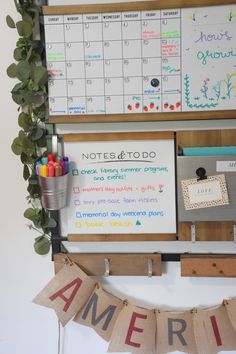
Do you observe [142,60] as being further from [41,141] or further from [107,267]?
[107,267]

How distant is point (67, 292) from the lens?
1172 mm

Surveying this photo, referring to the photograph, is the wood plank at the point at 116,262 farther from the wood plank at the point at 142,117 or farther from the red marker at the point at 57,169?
the wood plank at the point at 142,117

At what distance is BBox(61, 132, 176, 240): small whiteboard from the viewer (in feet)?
3.67

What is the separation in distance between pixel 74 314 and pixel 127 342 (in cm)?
20

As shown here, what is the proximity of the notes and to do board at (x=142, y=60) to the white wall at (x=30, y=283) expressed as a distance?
0.29 ft

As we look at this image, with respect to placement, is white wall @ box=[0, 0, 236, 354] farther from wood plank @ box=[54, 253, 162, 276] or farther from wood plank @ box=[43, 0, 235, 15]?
wood plank @ box=[43, 0, 235, 15]

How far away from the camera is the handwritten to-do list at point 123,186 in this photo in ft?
3.68

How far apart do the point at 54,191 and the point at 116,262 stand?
0.33 meters

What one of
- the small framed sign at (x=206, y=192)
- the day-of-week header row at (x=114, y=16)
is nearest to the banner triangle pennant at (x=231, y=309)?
the small framed sign at (x=206, y=192)

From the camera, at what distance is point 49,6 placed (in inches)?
42.2

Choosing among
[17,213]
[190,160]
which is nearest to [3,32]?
[17,213]

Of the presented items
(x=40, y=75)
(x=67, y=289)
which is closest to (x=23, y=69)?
(x=40, y=75)

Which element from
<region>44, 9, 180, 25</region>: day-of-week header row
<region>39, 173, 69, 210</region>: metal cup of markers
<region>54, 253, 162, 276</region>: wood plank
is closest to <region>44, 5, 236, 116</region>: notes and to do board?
<region>44, 9, 180, 25</region>: day-of-week header row

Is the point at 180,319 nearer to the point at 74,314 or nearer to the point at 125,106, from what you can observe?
the point at 74,314
